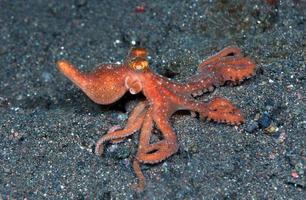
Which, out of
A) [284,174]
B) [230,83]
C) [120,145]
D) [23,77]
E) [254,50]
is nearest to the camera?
[284,174]

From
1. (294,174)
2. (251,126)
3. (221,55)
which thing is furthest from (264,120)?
(221,55)

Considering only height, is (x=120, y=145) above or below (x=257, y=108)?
below

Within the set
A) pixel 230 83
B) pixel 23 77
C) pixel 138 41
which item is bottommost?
pixel 23 77

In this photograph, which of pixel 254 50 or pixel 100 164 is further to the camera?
pixel 254 50

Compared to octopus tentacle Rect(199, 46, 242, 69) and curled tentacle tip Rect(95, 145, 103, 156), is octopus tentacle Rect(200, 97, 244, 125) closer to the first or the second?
octopus tentacle Rect(199, 46, 242, 69)

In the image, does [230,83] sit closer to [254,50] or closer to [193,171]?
[254,50]

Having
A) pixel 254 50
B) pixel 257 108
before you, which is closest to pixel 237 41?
pixel 254 50

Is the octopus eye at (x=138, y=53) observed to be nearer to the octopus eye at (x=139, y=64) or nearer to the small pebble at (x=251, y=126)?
the octopus eye at (x=139, y=64)

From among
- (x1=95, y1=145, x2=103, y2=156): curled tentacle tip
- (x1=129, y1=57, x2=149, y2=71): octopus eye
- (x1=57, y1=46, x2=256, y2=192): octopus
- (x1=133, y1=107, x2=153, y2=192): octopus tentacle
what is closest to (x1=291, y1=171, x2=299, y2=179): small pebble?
(x1=57, y1=46, x2=256, y2=192): octopus

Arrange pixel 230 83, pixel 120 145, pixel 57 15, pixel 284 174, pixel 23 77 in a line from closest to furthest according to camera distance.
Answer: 1. pixel 284 174
2. pixel 120 145
3. pixel 230 83
4. pixel 23 77
5. pixel 57 15
